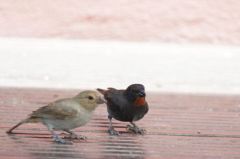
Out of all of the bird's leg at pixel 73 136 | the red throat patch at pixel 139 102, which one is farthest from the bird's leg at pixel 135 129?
the bird's leg at pixel 73 136

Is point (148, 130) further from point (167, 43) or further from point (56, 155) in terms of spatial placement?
point (167, 43)

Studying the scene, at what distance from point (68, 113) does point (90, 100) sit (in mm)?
124

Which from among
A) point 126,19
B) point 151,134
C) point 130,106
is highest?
point 126,19

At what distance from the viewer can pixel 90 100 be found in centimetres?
374

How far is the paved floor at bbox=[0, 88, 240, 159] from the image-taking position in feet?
11.3

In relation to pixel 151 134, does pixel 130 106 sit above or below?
above

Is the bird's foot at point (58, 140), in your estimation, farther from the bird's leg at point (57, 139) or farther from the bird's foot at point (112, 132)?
the bird's foot at point (112, 132)

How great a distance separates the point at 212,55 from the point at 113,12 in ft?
10.4

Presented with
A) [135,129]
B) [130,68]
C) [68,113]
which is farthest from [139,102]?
[130,68]

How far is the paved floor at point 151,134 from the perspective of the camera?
11.3ft

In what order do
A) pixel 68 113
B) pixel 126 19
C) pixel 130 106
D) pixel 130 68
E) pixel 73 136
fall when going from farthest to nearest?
1. pixel 126 19
2. pixel 130 68
3. pixel 130 106
4. pixel 73 136
5. pixel 68 113

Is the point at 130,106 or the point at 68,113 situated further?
the point at 130,106

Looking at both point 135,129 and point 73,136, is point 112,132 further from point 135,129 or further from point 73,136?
point 73,136

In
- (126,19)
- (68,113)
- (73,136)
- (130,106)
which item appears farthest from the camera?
(126,19)
